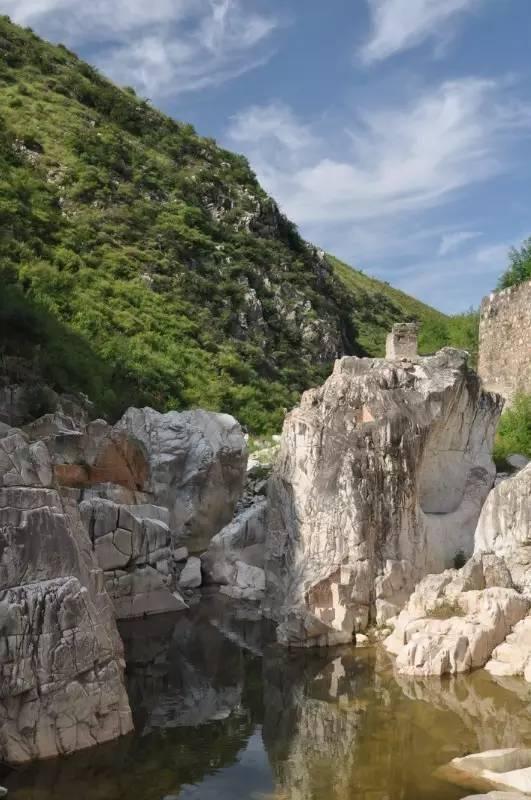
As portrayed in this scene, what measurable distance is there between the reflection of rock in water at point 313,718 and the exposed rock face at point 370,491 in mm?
1159

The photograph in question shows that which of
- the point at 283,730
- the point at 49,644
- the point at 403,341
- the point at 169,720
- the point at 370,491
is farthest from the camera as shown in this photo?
the point at 403,341

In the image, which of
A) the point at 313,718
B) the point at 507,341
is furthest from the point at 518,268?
the point at 313,718

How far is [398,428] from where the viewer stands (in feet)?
51.5

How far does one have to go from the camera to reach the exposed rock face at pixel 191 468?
21359 mm

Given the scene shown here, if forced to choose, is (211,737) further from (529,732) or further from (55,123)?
(55,123)

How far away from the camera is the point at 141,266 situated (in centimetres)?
3881

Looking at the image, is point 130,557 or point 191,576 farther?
point 191,576

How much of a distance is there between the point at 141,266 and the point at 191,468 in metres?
19.4

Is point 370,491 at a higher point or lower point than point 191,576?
higher

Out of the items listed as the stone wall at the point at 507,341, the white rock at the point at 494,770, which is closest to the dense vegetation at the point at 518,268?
the stone wall at the point at 507,341

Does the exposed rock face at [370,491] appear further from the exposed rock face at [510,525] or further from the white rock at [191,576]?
the white rock at [191,576]

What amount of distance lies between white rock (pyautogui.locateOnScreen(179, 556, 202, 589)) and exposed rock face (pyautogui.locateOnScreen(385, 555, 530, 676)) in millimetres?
6616

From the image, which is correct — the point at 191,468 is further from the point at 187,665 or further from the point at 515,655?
the point at 515,655

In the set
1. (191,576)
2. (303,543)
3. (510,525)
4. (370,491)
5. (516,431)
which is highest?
(516,431)
